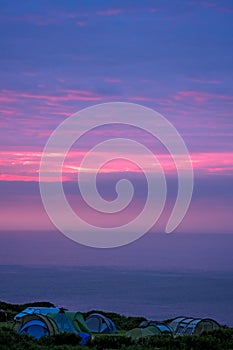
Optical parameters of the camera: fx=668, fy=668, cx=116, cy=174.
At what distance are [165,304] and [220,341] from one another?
273 ft

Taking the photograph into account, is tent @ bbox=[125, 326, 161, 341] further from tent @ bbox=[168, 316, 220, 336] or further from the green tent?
the green tent

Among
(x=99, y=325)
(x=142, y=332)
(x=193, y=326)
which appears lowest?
(x=142, y=332)

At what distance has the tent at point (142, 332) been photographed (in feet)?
82.2

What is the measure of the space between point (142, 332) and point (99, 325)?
3894 millimetres

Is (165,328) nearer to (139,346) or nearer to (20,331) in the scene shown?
(20,331)

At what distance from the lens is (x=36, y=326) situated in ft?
79.0

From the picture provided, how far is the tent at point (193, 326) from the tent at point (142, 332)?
1.68 m

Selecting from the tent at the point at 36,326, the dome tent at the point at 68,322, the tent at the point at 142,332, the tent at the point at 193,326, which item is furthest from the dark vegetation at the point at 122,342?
the tent at the point at 193,326

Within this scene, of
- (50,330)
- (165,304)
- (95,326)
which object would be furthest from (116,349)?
(165,304)

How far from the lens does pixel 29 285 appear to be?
440 feet

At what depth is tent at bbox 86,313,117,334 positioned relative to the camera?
28.8 m

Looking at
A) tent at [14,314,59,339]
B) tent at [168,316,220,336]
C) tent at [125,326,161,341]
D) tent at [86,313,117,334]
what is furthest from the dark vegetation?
tent at [86,313,117,334]

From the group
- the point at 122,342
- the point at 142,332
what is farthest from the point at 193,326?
the point at 122,342

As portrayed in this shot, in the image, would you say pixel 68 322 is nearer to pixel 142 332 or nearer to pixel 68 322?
pixel 68 322
